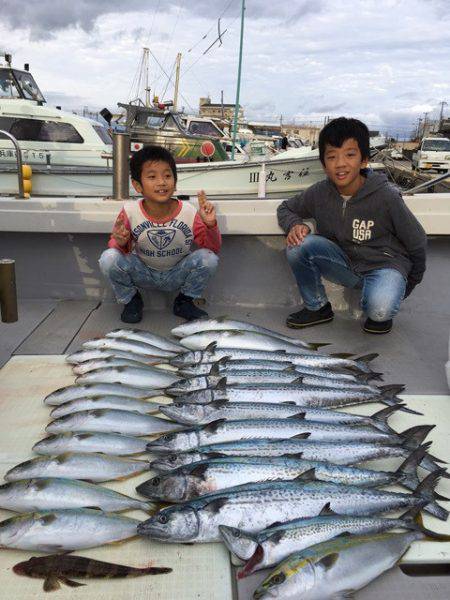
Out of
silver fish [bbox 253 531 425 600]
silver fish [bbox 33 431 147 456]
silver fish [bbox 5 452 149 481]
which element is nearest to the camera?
silver fish [bbox 253 531 425 600]

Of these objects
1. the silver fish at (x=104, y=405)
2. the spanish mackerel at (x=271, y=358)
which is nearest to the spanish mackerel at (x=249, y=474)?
the silver fish at (x=104, y=405)

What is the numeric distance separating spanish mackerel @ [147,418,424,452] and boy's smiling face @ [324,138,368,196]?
182cm

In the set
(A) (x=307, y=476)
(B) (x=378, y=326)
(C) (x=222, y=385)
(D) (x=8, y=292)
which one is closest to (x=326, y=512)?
(A) (x=307, y=476)

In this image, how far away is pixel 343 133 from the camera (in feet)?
11.0

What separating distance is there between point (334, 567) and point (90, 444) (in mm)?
1198

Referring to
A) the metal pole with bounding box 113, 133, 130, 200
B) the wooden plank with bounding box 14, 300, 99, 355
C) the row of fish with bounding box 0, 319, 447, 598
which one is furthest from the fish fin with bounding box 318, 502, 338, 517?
the metal pole with bounding box 113, 133, 130, 200

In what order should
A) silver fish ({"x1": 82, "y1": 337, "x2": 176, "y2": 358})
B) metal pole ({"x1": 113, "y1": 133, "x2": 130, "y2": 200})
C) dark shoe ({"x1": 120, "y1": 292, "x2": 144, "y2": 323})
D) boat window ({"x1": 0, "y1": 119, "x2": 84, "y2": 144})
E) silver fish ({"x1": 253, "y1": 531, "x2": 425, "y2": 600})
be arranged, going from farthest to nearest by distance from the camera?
boat window ({"x1": 0, "y1": 119, "x2": 84, "y2": 144}) < metal pole ({"x1": 113, "y1": 133, "x2": 130, "y2": 200}) < dark shoe ({"x1": 120, "y1": 292, "x2": 144, "y2": 323}) < silver fish ({"x1": 82, "y1": 337, "x2": 176, "y2": 358}) < silver fish ({"x1": 253, "y1": 531, "x2": 425, "y2": 600})

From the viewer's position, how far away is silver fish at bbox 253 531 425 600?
151 centimetres

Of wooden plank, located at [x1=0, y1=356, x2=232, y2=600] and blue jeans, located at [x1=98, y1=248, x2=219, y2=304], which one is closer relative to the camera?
wooden plank, located at [x1=0, y1=356, x2=232, y2=600]

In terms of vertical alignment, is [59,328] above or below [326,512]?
below

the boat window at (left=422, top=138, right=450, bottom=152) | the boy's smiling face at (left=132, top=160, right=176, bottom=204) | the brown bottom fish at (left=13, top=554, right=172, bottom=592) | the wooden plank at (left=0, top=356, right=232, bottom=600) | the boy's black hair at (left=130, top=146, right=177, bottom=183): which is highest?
the boat window at (left=422, top=138, right=450, bottom=152)

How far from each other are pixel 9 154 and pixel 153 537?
495 inches

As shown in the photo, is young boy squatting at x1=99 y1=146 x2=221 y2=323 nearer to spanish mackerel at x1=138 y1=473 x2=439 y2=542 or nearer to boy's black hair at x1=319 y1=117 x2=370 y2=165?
boy's black hair at x1=319 y1=117 x2=370 y2=165

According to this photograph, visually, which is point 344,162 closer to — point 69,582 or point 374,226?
point 374,226
